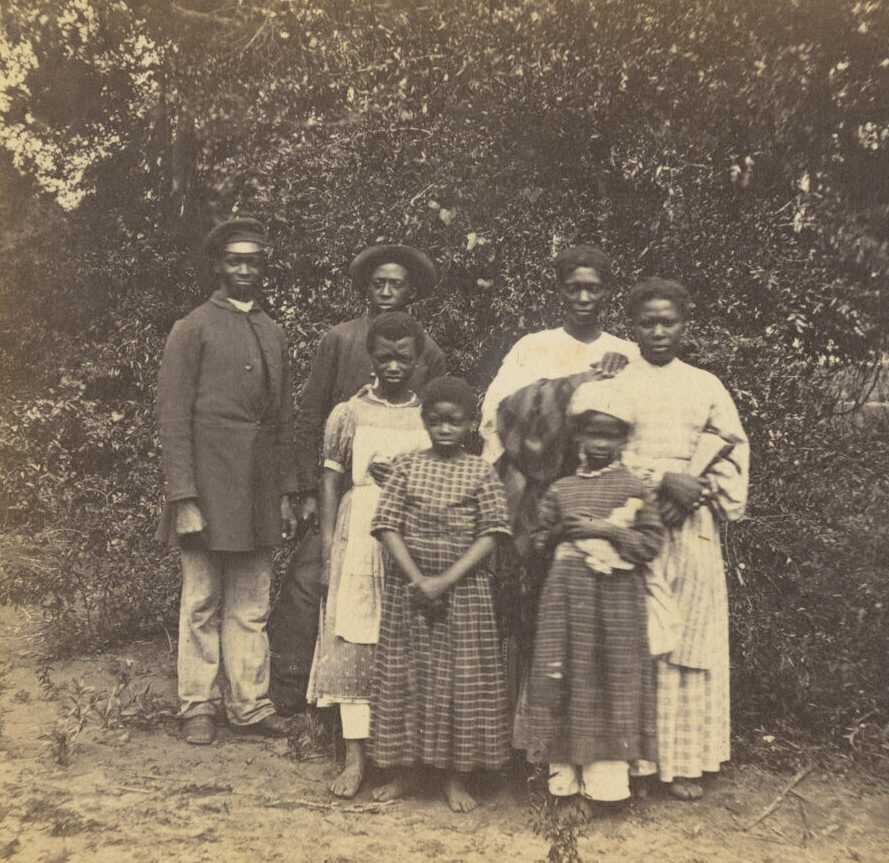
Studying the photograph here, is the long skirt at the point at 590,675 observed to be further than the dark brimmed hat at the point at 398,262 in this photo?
No

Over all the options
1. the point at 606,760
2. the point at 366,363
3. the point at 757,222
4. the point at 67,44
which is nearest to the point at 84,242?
the point at 67,44

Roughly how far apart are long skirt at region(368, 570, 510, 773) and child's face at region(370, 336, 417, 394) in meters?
0.78

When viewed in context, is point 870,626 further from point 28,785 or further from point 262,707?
point 28,785

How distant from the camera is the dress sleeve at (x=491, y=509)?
340 cm

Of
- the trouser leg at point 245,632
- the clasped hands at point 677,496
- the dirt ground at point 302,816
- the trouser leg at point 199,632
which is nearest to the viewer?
the dirt ground at point 302,816

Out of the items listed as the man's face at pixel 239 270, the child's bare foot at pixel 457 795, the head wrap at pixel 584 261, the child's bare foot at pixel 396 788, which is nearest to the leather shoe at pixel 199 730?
the child's bare foot at pixel 396 788

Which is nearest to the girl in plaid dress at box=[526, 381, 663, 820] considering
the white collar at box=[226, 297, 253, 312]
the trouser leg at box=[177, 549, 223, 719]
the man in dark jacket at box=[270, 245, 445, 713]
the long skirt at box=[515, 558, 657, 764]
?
the long skirt at box=[515, 558, 657, 764]

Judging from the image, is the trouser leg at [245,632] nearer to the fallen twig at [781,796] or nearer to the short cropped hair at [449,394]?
the short cropped hair at [449,394]

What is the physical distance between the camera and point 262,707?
4.35m

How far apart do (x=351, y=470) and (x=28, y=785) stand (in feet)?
5.70

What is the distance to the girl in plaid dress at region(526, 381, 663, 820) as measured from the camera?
129 inches

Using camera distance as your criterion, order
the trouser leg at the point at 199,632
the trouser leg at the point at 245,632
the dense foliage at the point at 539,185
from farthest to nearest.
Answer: the dense foliage at the point at 539,185, the trouser leg at the point at 245,632, the trouser leg at the point at 199,632

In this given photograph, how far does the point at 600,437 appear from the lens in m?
3.35

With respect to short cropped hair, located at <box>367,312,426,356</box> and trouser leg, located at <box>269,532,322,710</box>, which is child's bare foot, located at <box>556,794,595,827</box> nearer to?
trouser leg, located at <box>269,532,322,710</box>
